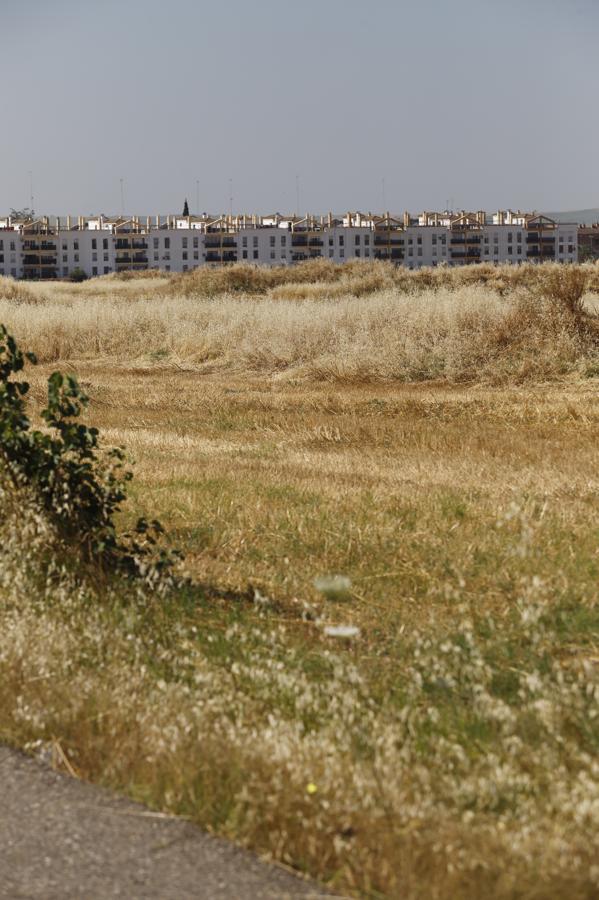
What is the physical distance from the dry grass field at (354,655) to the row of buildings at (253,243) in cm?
16365

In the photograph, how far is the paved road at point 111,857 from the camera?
325 centimetres

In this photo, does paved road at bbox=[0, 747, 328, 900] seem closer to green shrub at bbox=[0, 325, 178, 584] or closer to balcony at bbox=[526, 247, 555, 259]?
green shrub at bbox=[0, 325, 178, 584]

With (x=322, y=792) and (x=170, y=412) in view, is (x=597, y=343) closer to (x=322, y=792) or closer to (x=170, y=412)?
(x=170, y=412)

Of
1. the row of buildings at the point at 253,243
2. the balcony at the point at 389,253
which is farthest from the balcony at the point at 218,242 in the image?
the balcony at the point at 389,253

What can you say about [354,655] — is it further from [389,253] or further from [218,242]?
[389,253]

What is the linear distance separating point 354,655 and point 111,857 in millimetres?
2113

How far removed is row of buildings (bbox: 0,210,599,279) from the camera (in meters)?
174

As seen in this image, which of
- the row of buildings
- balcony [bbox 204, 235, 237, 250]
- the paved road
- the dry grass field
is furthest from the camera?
balcony [bbox 204, 235, 237, 250]

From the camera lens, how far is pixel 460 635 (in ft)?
18.4

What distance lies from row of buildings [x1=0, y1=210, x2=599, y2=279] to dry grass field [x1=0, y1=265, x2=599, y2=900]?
537 feet

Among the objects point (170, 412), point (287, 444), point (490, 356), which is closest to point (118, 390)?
point (170, 412)

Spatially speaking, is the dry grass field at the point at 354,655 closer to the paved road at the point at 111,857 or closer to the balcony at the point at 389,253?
the paved road at the point at 111,857

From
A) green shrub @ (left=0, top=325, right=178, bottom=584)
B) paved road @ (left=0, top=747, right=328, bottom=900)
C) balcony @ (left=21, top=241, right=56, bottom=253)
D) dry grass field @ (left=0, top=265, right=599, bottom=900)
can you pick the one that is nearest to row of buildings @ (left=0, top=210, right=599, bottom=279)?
balcony @ (left=21, top=241, right=56, bottom=253)

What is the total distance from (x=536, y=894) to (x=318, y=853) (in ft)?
2.18
